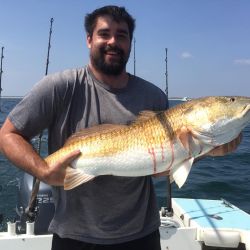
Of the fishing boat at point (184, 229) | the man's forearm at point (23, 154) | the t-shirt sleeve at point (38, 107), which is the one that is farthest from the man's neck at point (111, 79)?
the fishing boat at point (184, 229)

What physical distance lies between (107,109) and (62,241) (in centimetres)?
99

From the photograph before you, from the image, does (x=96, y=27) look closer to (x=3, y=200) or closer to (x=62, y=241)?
(x=62, y=241)

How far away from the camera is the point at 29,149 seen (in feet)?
9.20

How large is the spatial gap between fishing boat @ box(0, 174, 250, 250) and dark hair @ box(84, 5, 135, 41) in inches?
100

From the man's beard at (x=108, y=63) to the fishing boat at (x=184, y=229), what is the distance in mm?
2399

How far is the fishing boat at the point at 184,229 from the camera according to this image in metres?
4.67

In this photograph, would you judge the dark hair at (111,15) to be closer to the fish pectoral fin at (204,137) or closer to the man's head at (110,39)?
the man's head at (110,39)

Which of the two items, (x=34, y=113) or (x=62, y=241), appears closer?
(x=34, y=113)

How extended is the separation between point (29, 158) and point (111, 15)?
46.9 inches

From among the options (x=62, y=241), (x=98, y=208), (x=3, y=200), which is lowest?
(x=3, y=200)

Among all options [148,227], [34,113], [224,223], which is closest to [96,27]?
[34,113]

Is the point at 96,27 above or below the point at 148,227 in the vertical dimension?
above

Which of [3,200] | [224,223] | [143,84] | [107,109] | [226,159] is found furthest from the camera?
[226,159]

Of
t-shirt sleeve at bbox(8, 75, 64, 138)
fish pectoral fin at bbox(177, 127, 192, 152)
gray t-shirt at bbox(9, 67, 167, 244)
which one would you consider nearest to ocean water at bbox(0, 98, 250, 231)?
gray t-shirt at bbox(9, 67, 167, 244)
